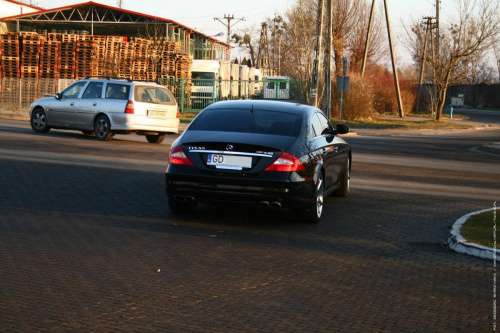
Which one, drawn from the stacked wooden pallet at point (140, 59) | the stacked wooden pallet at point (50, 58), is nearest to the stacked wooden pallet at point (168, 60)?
the stacked wooden pallet at point (140, 59)

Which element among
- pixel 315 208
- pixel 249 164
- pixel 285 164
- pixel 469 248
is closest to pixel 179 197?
pixel 249 164

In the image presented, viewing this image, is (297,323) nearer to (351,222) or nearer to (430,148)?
(351,222)

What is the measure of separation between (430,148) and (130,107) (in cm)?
1239

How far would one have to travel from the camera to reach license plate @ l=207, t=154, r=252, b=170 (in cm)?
852

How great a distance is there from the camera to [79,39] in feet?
142

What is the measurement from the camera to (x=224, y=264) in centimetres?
684

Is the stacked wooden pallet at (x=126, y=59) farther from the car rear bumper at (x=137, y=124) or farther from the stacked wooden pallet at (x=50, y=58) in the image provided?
the car rear bumper at (x=137, y=124)

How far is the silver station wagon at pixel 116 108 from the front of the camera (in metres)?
20.2

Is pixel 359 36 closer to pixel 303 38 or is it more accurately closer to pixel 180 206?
pixel 303 38

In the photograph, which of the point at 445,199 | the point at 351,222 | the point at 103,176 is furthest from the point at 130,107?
the point at 351,222

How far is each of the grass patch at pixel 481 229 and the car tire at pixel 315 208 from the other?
5.69ft

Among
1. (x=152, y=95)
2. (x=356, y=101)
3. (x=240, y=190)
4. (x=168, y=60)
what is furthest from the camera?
(x=168, y=60)

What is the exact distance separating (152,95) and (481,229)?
13424 millimetres

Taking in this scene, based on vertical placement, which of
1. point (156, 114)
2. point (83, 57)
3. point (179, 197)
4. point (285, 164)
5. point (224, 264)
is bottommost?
point (224, 264)
